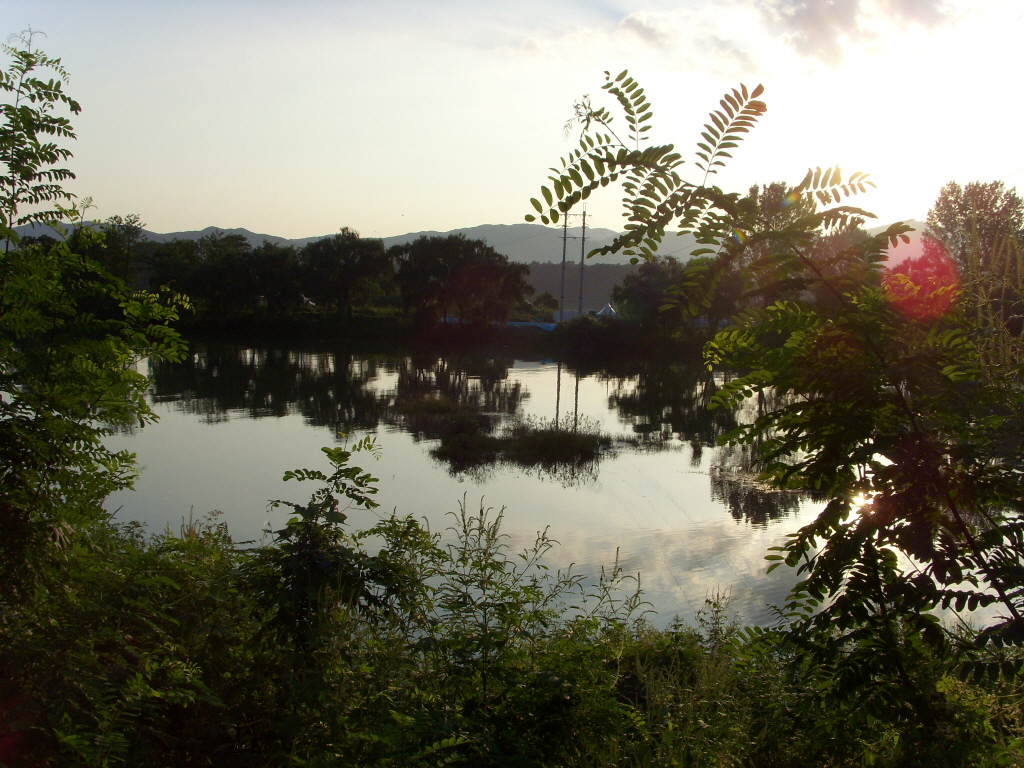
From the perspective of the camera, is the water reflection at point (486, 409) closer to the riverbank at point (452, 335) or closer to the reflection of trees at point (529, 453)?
the reflection of trees at point (529, 453)

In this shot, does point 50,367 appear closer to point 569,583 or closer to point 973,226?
point 569,583

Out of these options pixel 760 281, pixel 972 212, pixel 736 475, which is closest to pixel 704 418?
pixel 736 475

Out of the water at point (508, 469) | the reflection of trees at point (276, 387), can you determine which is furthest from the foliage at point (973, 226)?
the reflection of trees at point (276, 387)

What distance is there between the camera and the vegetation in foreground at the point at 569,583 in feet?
7.48

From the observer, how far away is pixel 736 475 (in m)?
18.2

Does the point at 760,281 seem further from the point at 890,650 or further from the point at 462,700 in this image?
the point at 462,700

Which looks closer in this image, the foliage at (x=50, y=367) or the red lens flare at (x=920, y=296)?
the red lens flare at (x=920, y=296)

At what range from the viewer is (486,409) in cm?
2744

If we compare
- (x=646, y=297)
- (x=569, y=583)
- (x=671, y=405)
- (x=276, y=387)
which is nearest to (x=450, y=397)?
(x=276, y=387)

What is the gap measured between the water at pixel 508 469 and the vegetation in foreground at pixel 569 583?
1318mm

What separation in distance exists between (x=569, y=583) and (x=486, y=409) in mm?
23154

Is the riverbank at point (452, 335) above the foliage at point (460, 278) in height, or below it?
below

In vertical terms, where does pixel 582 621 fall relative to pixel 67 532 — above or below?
below

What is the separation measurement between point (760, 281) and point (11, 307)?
323cm
